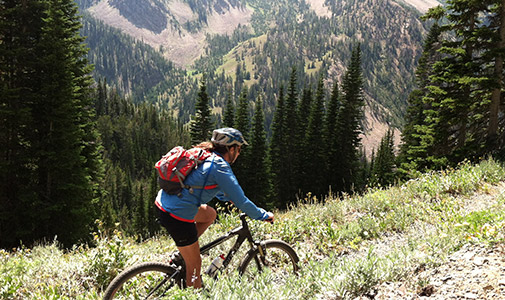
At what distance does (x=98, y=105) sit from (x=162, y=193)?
137 meters

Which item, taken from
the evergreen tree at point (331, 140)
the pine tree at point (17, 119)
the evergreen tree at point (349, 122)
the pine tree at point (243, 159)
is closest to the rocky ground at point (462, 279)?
the pine tree at point (17, 119)

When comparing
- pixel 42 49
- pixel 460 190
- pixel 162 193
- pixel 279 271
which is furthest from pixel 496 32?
pixel 42 49

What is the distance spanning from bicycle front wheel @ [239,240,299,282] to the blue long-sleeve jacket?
3.49 feet

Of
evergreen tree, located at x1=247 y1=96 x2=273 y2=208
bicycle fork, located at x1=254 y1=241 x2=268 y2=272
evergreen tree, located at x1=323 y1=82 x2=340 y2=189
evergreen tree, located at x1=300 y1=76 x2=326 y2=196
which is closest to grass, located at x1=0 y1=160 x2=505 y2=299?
bicycle fork, located at x1=254 y1=241 x2=268 y2=272

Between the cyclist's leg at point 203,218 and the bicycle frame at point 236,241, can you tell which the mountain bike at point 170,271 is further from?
the cyclist's leg at point 203,218

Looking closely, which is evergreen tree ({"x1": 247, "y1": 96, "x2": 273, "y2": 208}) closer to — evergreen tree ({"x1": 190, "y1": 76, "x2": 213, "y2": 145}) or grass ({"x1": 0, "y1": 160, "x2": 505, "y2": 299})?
evergreen tree ({"x1": 190, "y1": 76, "x2": 213, "y2": 145})

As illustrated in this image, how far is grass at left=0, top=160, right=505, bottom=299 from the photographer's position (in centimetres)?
418

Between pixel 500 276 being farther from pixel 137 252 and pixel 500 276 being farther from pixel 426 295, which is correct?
pixel 137 252

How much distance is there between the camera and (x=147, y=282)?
4156 mm

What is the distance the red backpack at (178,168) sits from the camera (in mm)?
3664

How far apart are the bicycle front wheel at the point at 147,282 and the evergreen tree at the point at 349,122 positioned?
36929 mm

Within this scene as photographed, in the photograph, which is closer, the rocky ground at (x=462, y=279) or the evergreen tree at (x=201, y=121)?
the rocky ground at (x=462, y=279)

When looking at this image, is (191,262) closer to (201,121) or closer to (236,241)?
(236,241)

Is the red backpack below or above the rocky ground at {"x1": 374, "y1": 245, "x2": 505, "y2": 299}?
above
